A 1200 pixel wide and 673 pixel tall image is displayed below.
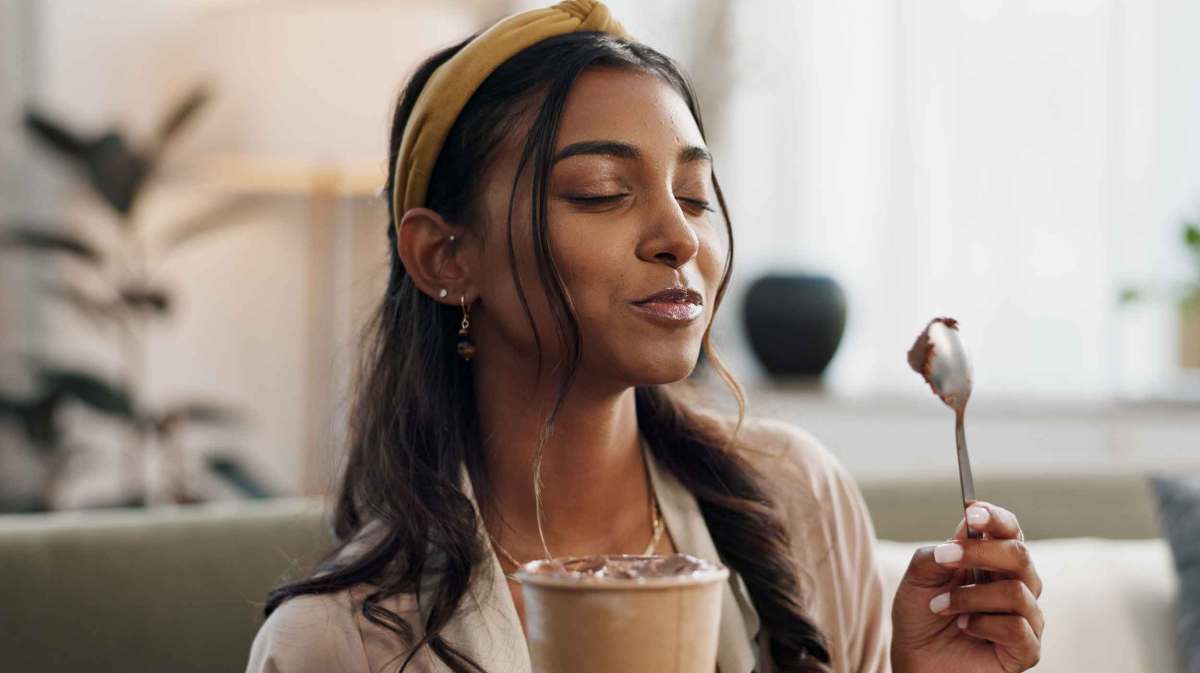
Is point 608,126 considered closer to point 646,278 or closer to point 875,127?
point 646,278

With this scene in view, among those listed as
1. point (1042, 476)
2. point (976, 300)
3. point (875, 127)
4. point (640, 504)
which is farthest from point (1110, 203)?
point (640, 504)

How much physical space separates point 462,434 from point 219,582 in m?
0.38

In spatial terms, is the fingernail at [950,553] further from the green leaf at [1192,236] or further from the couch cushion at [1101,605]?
the green leaf at [1192,236]

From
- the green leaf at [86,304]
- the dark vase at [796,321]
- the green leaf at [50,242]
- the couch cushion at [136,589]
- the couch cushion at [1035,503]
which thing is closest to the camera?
the couch cushion at [136,589]

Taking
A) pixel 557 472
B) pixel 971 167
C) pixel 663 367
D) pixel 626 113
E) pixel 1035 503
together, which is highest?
pixel 971 167

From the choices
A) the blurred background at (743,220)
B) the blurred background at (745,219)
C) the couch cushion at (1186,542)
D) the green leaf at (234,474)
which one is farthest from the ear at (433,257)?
the green leaf at (234,474)

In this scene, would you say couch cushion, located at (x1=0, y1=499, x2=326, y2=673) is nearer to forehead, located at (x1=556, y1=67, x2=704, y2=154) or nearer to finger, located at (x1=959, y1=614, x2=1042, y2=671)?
forehead, located at (x1=556, y1=67, x2=704, y2=154)

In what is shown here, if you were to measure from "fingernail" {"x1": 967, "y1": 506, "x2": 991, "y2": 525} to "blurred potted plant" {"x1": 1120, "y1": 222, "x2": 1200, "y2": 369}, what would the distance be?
2383 millimetres

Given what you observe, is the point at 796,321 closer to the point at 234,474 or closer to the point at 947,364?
the point at 234,474

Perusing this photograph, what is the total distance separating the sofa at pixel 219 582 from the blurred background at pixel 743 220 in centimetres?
160

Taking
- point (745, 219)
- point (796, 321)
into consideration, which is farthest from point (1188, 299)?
point (745, 219)

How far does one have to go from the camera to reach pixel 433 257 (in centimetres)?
147

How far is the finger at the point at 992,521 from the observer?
1062 mm

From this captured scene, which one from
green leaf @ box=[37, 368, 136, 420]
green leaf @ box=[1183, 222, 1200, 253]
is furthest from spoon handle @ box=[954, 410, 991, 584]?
green leaf @ box=[37, 368, 136, 420]
